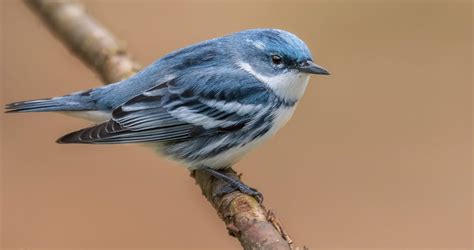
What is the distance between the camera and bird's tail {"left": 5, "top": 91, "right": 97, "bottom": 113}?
4105 mm

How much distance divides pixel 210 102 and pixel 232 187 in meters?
0.53

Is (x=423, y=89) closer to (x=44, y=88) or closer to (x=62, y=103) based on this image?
(x=44, y=88)

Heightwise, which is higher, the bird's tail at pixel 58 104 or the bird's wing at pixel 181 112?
the bird's tail at pixel 58 104

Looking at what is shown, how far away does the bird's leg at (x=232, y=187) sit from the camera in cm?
385

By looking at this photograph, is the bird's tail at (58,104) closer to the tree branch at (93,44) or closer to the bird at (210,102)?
the bird at (210,102)

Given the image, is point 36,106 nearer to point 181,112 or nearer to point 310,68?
point 181,112

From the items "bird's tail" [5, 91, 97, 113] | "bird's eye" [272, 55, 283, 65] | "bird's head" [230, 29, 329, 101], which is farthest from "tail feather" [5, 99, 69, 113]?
"bird's eye" [272, 55, 283, 65]

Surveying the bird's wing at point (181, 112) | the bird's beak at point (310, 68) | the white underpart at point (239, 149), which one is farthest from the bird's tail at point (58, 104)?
the bird's beak at point (310, 68)

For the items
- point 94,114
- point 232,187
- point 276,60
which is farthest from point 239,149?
point 94,114

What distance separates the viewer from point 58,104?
4238 mm

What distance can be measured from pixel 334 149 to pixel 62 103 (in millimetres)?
3207

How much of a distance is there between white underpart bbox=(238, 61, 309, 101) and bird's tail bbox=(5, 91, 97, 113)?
0.95m

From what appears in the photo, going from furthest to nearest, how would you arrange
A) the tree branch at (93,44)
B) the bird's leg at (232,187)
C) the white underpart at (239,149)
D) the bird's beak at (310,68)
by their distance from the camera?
the tree branch at (93,44) < the white underpart at (239,149) < the bird's beak at (310,68) < the bird's leg at (232,187)

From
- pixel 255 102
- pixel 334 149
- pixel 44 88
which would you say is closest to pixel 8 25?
pixel 44 88
